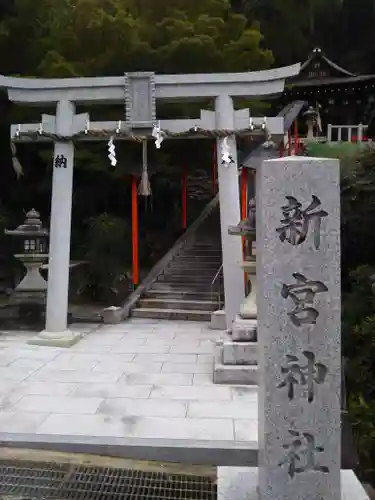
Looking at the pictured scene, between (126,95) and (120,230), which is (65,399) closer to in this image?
(126,95)

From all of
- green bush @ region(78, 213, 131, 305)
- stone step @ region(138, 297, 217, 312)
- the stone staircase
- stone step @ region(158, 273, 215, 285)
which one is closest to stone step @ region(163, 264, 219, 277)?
the stone staircase

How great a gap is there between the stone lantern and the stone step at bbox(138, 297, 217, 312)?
90.8 inches

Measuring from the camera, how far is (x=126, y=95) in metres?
8.07

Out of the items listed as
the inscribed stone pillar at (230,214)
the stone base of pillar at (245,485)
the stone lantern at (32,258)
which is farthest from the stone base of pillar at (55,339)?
the stone base of pillar at (245,485)

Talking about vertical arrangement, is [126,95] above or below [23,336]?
above

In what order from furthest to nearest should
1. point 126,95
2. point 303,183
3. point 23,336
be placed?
point 23,336 < point 126,95 < point 303,183

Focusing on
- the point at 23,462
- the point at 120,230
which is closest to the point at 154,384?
the point at 23,462

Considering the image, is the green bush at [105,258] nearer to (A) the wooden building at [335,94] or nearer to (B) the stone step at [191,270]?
(B) the stone step at [191,270]

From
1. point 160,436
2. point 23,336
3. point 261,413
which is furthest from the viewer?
point 23,336

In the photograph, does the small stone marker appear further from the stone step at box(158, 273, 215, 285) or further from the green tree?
the green tree

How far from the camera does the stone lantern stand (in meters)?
10.4

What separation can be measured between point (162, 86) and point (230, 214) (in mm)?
2474

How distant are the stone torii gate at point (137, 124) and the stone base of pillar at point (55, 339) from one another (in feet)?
0.06

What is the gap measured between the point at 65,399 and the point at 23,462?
52.7 inches
